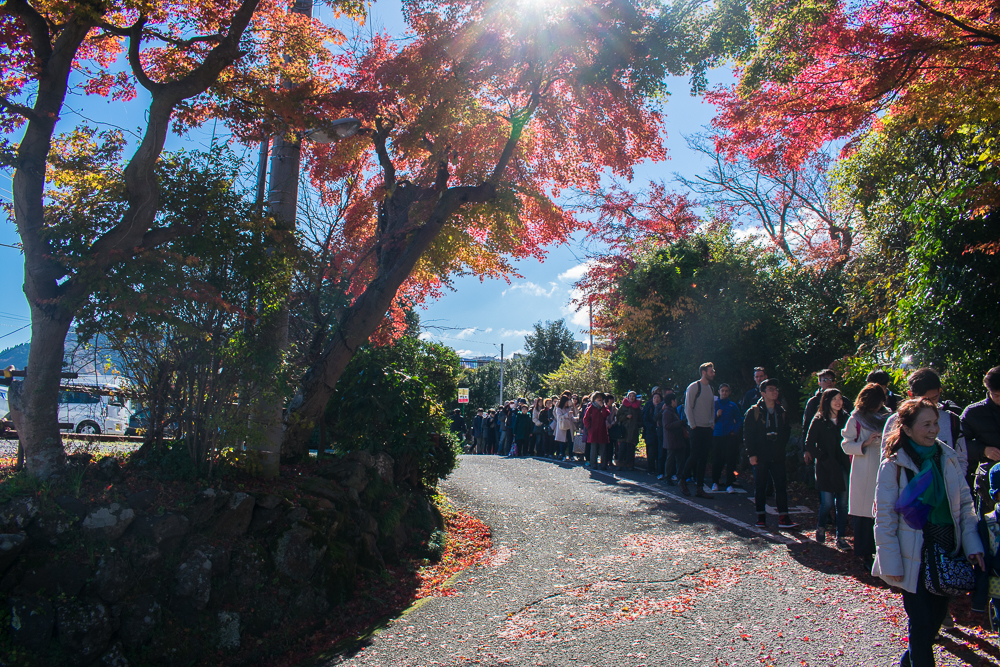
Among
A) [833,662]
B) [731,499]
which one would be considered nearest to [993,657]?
[833,662]

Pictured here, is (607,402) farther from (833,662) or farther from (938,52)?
(833,662)

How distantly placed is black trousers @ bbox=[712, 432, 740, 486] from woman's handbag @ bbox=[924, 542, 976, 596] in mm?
5508

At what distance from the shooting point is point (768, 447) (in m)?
6.75

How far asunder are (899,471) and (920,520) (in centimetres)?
28

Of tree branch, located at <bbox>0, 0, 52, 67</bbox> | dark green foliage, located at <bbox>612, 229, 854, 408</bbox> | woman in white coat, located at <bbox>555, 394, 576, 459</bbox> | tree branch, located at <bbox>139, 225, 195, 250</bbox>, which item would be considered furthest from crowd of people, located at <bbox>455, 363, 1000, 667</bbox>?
tree branch, located at <bbox>0, 0, 52, 67</bbox>

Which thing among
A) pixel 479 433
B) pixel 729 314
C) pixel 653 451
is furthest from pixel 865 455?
pixel 479 433

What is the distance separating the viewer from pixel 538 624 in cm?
448

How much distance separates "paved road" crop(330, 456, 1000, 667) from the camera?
385 centimetres

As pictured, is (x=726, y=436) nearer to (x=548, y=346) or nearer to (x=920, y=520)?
(x=920, y=520)

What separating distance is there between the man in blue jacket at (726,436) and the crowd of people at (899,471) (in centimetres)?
2

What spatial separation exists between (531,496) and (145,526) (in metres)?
6.23

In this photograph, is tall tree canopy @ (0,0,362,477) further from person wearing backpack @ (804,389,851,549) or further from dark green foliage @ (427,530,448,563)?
person wearing backpack @ (804,389,851,549)

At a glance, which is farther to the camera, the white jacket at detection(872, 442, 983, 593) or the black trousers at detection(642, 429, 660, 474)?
the black trousers at detection(642, 429, 660, 474)

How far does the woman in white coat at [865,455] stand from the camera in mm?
4723
